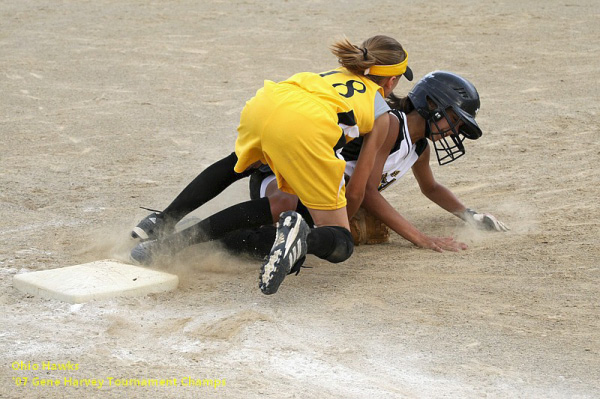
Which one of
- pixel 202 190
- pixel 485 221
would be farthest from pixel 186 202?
pixel 485 221

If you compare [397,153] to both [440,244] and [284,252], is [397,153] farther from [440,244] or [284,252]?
[284,252]

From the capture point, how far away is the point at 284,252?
12.2 ft

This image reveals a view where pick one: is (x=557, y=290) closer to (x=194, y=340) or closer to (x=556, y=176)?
(x=194, y=340)

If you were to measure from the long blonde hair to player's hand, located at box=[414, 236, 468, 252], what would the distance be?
3.22 ft

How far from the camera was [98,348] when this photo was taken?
338 centimetres

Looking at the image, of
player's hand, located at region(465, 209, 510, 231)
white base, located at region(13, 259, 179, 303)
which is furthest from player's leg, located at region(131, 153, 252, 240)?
player's hand, located at region(465, 209, 510, 231)

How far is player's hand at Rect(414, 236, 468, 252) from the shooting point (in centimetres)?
469

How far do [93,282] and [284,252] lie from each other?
93cm

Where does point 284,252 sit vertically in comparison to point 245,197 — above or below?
above

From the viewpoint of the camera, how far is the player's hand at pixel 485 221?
509 cm

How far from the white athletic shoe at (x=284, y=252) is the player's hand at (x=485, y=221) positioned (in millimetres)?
1617

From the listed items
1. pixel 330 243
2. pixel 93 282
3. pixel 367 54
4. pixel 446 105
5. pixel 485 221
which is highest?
pixel 367 54

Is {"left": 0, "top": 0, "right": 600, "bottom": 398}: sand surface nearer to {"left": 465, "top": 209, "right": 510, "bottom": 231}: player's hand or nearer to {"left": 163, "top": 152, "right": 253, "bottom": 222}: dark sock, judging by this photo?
{"left": 465, "top": 209, "right": 510, "bottom": 231}: player's hand

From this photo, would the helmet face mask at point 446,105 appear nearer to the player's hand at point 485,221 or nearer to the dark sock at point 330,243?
the player's hand at point 485,221
